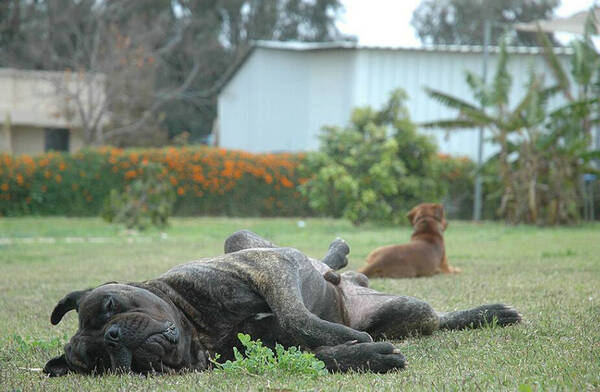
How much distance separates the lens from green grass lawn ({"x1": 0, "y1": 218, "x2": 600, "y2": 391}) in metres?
3.58

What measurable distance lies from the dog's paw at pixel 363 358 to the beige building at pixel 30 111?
29831mm

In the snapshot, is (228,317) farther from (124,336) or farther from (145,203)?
(145,203)

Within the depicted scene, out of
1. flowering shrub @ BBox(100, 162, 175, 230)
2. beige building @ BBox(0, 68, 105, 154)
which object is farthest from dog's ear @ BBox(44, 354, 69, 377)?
beige building @ BBox(0, 68, 105, 154)

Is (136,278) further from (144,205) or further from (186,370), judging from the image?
(144,205)

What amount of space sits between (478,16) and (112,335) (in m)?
46.0

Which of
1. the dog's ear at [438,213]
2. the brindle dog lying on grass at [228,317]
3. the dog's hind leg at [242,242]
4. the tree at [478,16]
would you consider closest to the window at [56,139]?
the tree at [478,16]

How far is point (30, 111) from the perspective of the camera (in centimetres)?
3512

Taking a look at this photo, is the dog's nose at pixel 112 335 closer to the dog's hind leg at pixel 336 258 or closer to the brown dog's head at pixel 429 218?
the dog's hind leg at pixel 336 258

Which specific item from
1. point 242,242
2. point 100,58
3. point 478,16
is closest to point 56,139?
point 100,58

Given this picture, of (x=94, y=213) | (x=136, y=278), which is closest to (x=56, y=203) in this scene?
(x=94, y=213)

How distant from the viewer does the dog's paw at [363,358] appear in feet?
12.6

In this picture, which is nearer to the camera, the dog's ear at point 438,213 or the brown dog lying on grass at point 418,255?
the brown dog lying on grass at point 418,255

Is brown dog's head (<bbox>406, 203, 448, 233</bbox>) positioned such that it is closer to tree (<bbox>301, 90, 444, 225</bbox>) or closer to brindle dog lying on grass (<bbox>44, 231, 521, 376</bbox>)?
brindle dog lying on grass (<bbox>44, 231, 521, 376</bbox>)

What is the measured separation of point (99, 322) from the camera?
367 centimetres
